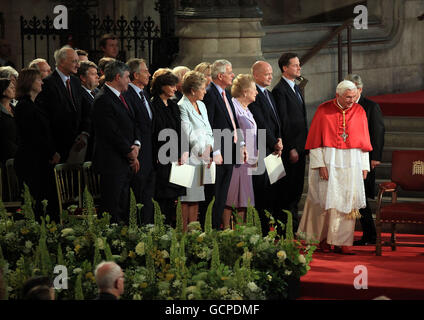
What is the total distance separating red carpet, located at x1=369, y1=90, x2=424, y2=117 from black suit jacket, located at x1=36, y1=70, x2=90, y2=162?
202 inches

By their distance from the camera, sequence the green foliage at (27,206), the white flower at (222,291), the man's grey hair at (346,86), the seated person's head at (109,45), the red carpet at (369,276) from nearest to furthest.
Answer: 1. the white flower at (222,291)
2. the green foliage at (27,206)
3. the red carpet at (369,276)
4. the man's grey hair at (346,86)
5. the seated person's head at (109,45)

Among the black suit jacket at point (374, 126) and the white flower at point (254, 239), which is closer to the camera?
the white flower at point (254, 239)

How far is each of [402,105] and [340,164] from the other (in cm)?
403

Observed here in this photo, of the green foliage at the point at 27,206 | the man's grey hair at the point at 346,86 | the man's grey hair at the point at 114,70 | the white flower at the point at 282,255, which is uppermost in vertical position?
the man's grey hair at the point at 114,70

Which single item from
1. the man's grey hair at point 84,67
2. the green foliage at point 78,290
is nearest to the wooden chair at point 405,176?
the man's grey hair at point 84,67

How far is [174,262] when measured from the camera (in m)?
7.70

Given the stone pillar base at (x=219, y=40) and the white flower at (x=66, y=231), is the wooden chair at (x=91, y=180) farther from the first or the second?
the stone pillar base at (x=219, y=40)

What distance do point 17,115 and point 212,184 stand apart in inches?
77.2

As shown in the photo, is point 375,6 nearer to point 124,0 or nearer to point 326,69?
point 326,69

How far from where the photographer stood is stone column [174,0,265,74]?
1306 centimetres

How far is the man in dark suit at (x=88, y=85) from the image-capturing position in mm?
10430

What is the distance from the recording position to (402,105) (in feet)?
46.3

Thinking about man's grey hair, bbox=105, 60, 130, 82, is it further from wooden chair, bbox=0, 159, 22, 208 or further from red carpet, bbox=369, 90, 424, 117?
red carpet, bbox=369, 90, 424, 117
